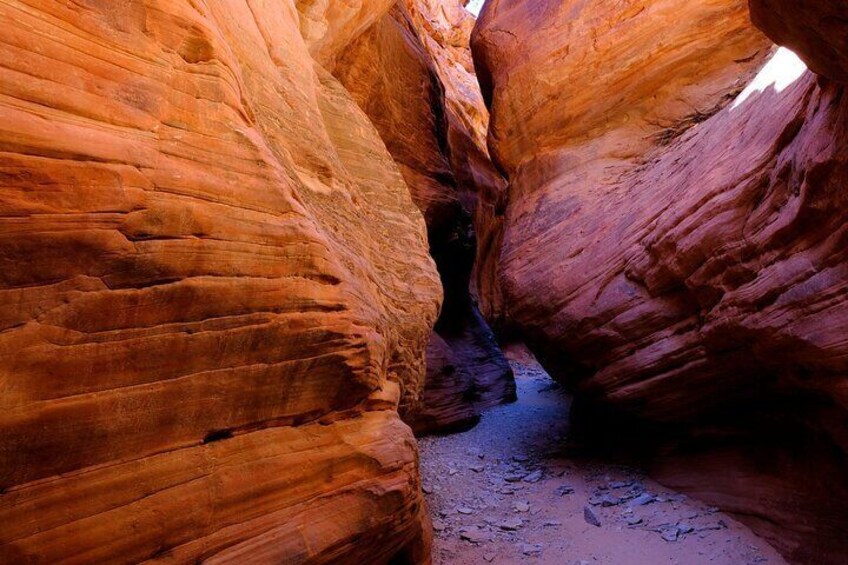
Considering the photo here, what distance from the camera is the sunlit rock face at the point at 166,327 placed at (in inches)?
89.8

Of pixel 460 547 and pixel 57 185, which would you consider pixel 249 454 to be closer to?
pixel 57 185

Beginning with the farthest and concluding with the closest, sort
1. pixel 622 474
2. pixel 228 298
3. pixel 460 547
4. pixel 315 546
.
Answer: pixel 622 474
pixel 460 547
pixel 315 546
pixel 228 298

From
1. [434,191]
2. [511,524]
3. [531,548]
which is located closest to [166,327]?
[531,548]

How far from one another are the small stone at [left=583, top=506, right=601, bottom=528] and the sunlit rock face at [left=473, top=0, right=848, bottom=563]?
4.55ft

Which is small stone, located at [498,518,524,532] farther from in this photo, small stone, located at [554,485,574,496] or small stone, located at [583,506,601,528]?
small stone, located at [554,485,574,496]

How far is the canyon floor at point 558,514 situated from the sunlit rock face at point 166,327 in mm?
2256

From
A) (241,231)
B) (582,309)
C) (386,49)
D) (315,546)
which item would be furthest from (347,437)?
(386,49)

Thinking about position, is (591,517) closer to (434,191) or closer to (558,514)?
(558,514)

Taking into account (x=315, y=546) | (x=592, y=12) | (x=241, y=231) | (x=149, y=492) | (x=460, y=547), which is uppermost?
(x=592, y=12)

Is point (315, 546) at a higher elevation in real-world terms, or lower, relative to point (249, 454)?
lower

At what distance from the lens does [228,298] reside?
9.34ft

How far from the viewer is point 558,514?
6.35 meters

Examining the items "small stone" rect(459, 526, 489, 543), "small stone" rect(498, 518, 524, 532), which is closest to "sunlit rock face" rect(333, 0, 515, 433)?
"small stone" rect(498, 518, 524, 532)

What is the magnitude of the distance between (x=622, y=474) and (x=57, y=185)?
24.8ft
